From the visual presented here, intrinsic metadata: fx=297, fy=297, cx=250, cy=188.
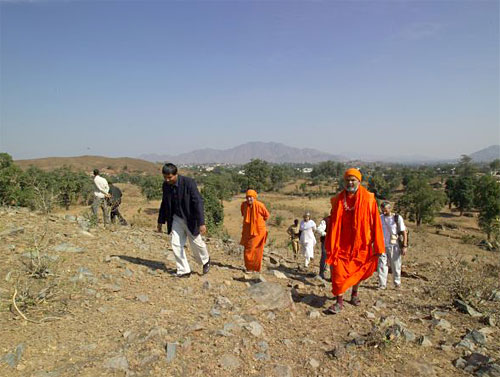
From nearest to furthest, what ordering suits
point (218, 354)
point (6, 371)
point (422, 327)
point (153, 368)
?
point (6, 371), point (153, 368), point (218, 354), point (422, 327)

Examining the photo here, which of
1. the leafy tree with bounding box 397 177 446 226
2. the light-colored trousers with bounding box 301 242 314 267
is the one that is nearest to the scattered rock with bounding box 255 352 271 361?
the light-colored trousers with bounding box 301 242 314 267

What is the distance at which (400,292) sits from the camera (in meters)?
5.47

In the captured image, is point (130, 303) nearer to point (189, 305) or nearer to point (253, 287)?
point (189, 305)

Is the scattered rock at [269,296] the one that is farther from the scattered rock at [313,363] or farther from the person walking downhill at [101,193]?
the person walking downhill at [101,193]

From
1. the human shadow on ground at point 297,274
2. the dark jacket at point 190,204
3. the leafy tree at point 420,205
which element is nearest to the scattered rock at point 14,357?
the dark jacket at point 190,204

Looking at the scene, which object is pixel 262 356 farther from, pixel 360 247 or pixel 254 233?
pixel 254 233

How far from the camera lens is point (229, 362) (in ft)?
9.07

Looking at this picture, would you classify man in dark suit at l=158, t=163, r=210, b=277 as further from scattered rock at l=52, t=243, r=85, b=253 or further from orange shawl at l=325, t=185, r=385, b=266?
orange shawl at l=325, t=185, r=385, b=266

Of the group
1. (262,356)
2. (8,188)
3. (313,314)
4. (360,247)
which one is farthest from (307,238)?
(8,188)

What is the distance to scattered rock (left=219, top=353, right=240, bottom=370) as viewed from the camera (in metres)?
2.71

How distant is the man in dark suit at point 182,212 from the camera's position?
443cm

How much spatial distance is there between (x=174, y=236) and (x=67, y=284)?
4.80 feet

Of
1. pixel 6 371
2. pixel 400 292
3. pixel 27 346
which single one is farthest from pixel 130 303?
pixel 400 292

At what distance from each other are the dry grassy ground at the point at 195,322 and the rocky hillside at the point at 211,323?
0.01 meters
